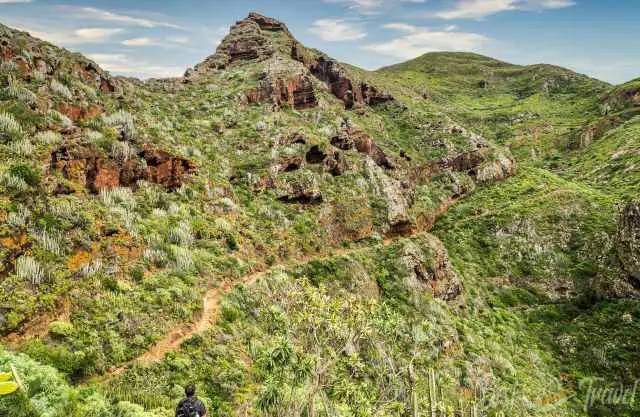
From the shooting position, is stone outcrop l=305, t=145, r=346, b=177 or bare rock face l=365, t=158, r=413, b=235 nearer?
bare rock face l=365, t=158, r=413, b=235

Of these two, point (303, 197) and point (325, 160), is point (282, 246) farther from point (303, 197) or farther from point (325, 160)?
point (325, 160)

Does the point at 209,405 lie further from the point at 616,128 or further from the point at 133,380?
the point at 616,128

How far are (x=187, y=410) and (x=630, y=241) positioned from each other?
5525 cm

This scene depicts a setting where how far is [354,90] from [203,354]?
7053 centimetres

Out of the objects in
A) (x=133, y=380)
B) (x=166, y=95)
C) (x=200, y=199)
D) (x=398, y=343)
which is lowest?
(x=398, y=343)

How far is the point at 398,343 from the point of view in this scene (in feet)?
109

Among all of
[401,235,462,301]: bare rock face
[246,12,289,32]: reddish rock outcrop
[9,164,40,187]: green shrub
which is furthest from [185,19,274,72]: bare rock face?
[9,164,40,187]: green shrub

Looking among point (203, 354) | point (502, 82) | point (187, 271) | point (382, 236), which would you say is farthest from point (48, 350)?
point (502, 82)

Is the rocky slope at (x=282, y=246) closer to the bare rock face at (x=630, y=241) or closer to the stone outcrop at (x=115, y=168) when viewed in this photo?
the stone outcrop at (x=115, y=168)

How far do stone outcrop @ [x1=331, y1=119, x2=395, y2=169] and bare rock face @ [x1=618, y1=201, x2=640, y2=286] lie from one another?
31.2 m

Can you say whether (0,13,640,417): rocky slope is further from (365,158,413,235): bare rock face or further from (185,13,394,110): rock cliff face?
(185,13,394,110): rock cliff face

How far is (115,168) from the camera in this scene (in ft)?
87.4

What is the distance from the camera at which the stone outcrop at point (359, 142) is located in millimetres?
56188

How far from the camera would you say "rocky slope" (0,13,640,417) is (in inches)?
671
